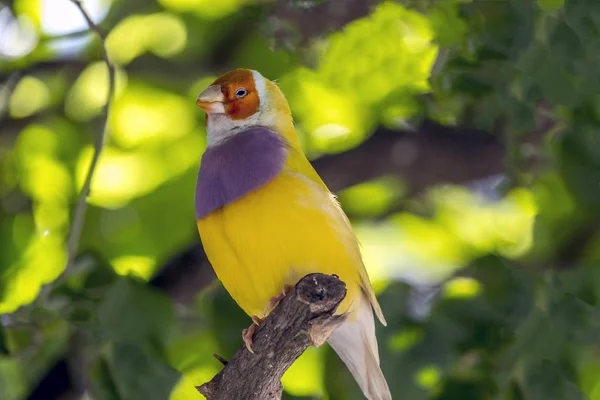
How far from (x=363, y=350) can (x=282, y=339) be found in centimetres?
90

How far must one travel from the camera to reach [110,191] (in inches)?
187

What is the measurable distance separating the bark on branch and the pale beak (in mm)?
1067

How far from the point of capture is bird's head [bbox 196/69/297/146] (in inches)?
133

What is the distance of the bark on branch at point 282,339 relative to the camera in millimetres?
2486

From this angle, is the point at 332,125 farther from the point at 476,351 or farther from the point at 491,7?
the point at 476,351

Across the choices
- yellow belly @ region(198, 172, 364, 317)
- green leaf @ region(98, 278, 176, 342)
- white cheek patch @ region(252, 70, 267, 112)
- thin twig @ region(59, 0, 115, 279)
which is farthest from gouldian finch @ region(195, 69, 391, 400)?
green leaf @ region(98, 278, 176, 342)

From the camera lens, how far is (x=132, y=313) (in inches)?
143

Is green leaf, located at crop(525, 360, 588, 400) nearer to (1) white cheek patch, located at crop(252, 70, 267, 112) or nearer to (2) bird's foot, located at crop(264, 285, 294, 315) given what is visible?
(2) bird's foot, located at crop(264, 285, 294, 315)

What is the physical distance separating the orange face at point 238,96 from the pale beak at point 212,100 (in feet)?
0.05

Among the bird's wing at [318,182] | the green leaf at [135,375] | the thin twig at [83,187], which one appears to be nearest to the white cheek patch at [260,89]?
the bird's wing at [318,182]

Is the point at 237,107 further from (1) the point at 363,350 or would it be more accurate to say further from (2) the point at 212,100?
(1) the point at 363,350

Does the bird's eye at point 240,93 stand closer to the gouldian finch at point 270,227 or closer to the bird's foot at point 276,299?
the gouldian finch at point 270,227

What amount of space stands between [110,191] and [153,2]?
3.80 ft

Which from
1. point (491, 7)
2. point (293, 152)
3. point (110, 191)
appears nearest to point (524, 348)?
point (293, 152)
